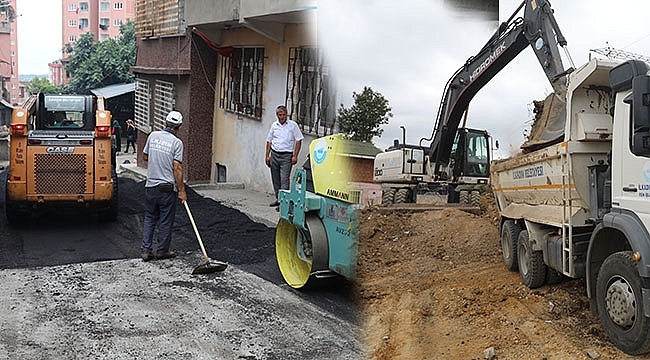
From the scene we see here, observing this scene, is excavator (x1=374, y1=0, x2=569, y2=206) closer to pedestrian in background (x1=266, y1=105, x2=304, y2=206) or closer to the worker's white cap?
pedestrian in background (x1=266, y1=105, x2=304, y2=206)

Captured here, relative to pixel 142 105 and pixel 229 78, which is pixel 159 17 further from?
pixel 229 78

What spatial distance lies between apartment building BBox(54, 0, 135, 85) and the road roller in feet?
240

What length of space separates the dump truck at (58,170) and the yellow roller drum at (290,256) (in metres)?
3.69

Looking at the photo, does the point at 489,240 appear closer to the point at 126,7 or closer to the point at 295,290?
the point at 295,290

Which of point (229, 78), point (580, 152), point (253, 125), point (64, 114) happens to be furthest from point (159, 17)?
point (580, 152)

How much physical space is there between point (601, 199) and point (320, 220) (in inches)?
85.7

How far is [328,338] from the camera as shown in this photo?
17.2 feet

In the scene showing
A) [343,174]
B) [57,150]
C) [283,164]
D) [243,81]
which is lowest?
[343,174]

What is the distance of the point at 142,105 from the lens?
798 inches

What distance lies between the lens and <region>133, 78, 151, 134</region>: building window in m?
A: 19.5

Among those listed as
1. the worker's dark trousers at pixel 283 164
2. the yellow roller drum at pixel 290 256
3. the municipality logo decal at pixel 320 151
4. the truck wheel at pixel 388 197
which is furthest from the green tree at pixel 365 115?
the worker's dark trousers at pixel 283 164

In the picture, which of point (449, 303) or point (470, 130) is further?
point (470, 130)

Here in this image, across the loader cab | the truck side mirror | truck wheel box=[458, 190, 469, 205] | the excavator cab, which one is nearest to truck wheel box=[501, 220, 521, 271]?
truck wheel box=[458, 190, 469, 205]

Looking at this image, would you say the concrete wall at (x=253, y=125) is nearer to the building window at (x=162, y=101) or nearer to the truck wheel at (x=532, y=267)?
the building window at (x=162, y=101)
